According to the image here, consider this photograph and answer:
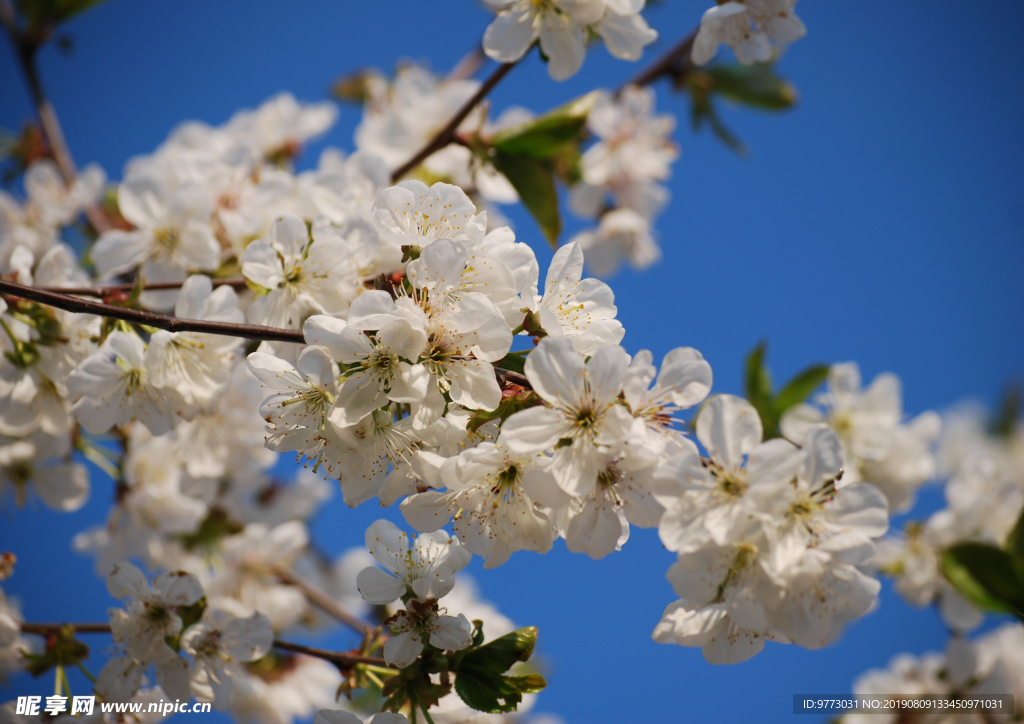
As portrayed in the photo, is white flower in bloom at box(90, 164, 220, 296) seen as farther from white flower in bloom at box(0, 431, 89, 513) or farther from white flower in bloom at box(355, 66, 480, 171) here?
white flower in bloom at box(355, 66, 480, 171)

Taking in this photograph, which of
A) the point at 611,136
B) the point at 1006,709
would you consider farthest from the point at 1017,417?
the point at 611,136

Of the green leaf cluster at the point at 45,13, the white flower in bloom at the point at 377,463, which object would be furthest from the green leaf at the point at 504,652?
the green leaf cluster at the point at 45,13

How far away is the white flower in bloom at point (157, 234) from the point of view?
1785 mm

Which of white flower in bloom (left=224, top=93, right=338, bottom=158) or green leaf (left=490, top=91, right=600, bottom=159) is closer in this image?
green leaf (left=490, top=91, right=600, bottom=159)

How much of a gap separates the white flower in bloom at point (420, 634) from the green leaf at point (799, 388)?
1612 mm

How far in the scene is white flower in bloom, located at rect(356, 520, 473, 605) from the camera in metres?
1.35

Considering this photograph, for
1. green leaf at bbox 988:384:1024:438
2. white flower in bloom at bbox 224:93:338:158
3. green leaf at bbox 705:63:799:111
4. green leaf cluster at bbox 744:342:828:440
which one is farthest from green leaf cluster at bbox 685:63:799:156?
green leaf at bbox 988:384:1024:438

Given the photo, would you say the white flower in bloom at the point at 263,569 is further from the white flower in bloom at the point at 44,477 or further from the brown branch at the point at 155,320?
the brown branch at the point at 155,320

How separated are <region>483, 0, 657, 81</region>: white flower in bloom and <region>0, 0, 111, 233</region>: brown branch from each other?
2.03m

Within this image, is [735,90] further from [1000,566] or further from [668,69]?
[1000,566]

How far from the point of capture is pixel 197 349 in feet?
5.08

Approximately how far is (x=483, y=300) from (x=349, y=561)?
9.40ft

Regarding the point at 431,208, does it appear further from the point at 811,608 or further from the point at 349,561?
the point at 349,561

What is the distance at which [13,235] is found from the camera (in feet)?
7.74
